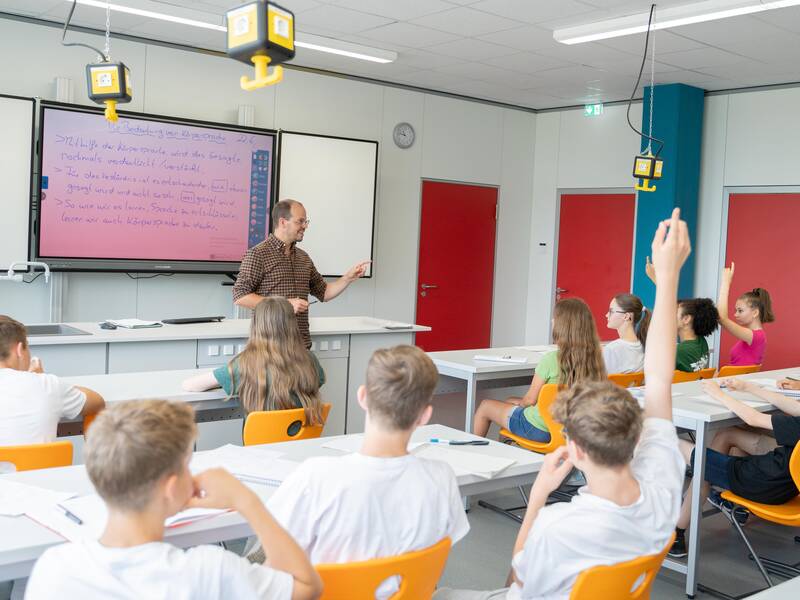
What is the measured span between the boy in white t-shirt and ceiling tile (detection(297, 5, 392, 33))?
4.06m

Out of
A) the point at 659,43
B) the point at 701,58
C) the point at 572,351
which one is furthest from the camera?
the point at 701,58

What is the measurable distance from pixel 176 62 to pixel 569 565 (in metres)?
5.68

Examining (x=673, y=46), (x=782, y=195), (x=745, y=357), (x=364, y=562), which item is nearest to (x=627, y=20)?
(x=673, y=46)

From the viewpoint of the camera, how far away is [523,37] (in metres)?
5.89

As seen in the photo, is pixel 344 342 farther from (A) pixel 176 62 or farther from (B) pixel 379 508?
(B) pixel 379 508

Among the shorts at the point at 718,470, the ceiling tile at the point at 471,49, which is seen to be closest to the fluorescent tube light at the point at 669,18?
the ceiling tile at the point at 471,49

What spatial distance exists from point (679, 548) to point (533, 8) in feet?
10.8

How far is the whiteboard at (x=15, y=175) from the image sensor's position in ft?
18.4

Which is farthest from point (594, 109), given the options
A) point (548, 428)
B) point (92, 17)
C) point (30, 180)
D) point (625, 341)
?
point (30, 180)

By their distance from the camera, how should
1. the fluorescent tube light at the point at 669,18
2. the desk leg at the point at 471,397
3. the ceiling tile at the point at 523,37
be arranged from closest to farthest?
1. the desk leg at the point at 471,397
2. the fluorescent tube light at the point at 669,18
3. the ceiling tile at the point at 523,37

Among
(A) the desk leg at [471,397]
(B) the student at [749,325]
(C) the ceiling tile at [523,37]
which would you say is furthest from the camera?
(C) the ceiling tile at [523,37]

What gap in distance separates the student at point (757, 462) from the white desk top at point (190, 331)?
2254 millimetres

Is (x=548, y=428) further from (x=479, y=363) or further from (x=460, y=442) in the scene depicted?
(x=460, y=442)

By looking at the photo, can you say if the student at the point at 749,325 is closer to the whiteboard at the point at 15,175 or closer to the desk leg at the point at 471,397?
the desk leg at the point at 471,397
